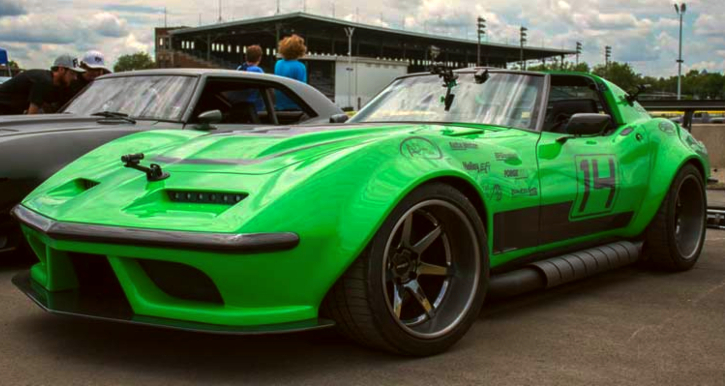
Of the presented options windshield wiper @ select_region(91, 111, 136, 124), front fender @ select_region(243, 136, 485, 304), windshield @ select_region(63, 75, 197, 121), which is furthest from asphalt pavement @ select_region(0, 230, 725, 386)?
windshield @ select_region(63, 75, 197, 121)

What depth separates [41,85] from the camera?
688 cm

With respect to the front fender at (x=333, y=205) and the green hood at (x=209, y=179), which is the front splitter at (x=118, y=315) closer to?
the front fender at (x=333, y=205)

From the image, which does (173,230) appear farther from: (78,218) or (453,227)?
(453,227)

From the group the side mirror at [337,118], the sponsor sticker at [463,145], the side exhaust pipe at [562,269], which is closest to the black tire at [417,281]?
the sponsor sticker at [463,145]

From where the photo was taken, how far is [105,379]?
9.19 feet

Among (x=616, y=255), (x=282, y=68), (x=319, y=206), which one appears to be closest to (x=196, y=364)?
(x=319, y=206)

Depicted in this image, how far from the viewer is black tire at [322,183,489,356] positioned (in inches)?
112

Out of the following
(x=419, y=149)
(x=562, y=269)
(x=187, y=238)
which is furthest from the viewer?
(x=562, y=269)

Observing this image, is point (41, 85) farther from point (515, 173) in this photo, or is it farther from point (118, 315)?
point (515, 173)

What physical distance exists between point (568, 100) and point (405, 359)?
2.39 metres

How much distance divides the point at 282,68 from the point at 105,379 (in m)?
5.55

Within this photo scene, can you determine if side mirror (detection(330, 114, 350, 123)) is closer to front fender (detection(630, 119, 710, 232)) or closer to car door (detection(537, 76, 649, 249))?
car door (detection(537, 76, 649, 249))

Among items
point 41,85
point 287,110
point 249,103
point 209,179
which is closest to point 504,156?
point 209,179

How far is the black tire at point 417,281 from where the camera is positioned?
2.86 m
